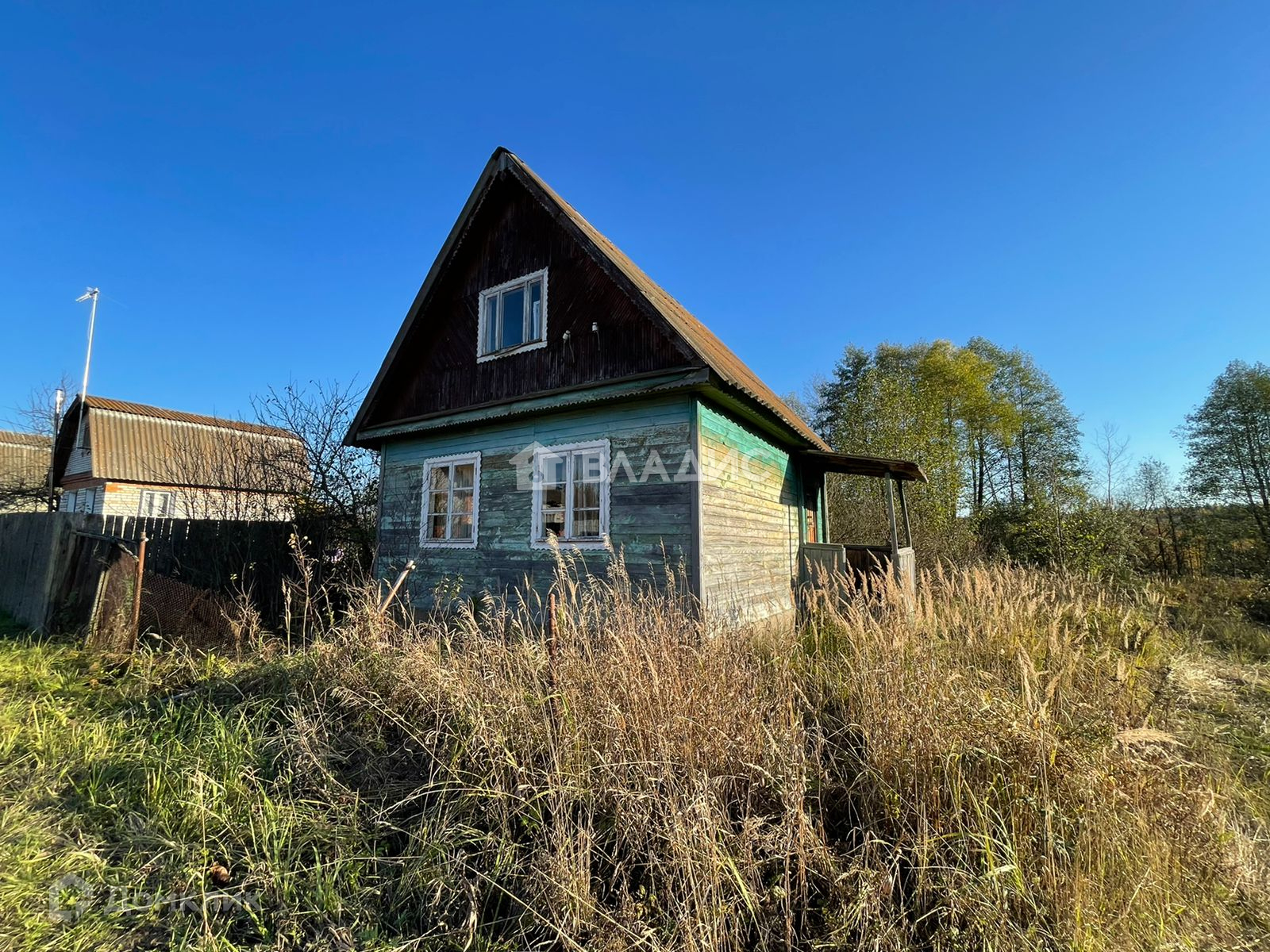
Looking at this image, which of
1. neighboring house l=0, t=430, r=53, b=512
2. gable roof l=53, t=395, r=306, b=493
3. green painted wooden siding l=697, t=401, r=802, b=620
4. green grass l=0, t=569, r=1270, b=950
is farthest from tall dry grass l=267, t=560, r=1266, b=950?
neighboring house l=0, t=430, r=53, b=512

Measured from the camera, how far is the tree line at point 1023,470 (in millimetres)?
14609

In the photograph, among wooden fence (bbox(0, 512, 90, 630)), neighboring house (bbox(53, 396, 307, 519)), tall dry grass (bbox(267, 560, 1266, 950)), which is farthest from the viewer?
neighboring house (bbox(53, 396, 307, 519))

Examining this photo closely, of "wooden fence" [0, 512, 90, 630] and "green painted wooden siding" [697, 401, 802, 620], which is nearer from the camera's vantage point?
"green painted wooden siding" [697, 401, 802, 620]

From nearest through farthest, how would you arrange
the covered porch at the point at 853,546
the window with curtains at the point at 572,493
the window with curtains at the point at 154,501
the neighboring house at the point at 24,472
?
the window with curtains at the point at 572,493 → the covered porch at the point at 853,546 → the window with curtains at the point at 154,501 → the neighboring house at the point at 24,472

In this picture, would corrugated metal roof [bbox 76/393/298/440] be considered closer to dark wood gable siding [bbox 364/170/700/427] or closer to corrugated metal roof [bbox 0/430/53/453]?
corrugated metal roof [bbox 0/430/53/453]

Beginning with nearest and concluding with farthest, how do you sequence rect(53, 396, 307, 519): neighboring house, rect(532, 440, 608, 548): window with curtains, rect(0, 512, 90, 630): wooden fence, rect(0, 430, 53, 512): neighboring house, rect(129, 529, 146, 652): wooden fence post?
rect(129, 529, 146, 652): wooden fence post, rect(532, 440, 608, 548): window with curtains, rect(0, 512, 90, 630): wooden fence, rect(53, 396, 307, 519): neighboring house, rect(0, 430, 53, 512): neighboring house

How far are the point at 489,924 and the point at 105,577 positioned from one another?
814 cm

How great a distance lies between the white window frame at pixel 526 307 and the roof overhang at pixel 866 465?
597 cm

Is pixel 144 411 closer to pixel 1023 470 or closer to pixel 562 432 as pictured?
pixel 562 432

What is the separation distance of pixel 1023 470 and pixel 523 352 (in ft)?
70.6

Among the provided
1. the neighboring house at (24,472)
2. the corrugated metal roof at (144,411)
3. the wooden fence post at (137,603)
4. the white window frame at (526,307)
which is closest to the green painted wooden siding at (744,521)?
the white window frame at (526,307)

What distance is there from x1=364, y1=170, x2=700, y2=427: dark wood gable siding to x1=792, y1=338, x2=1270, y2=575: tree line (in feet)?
38.0

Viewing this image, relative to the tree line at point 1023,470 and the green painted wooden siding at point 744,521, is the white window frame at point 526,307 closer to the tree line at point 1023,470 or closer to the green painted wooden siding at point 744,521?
the green painted wooden siding at point 744,521

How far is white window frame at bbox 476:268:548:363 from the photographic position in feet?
27.1
